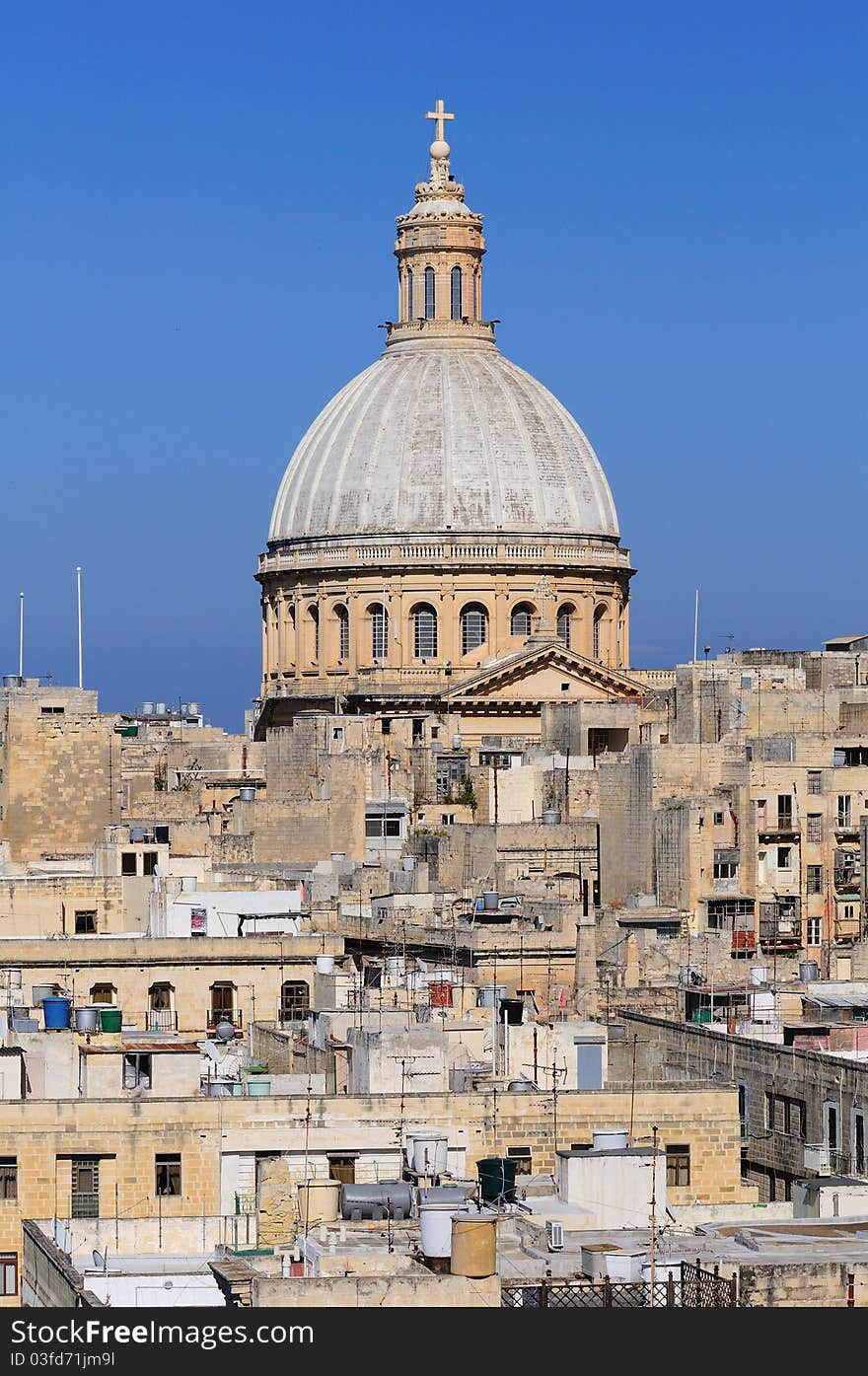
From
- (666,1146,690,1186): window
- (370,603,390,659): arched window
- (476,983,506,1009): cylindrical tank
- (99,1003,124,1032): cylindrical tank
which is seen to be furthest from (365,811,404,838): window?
(666,1146,690,1186): window

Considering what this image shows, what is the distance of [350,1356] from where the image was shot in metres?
19.4

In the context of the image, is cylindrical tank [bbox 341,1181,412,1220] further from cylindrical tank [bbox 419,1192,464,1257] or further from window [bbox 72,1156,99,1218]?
window [bbox 72,1156,99,1218]

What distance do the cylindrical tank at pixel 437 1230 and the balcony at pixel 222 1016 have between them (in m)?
19.1

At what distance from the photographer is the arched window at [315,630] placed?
101 meters

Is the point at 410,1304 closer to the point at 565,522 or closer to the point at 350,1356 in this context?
the point at 350,1356

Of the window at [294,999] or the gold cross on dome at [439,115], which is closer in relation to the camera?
the window at [294,999]

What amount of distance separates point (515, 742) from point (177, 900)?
33014 mm

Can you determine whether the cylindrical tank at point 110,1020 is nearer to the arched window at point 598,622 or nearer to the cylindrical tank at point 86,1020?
the cylindrical tank at point 86,1020

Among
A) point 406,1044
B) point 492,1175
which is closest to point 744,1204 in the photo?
point 492,1175

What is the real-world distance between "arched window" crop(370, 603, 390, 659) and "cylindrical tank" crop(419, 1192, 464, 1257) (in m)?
73.4

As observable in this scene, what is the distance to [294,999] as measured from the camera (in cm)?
4525

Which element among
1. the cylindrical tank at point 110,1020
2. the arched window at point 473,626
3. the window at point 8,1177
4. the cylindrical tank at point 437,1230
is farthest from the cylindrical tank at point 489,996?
the arched window at point 473,626

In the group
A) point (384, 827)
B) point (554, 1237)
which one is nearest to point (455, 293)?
point (384, 827)

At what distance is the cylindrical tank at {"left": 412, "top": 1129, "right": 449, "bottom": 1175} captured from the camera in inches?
1229
